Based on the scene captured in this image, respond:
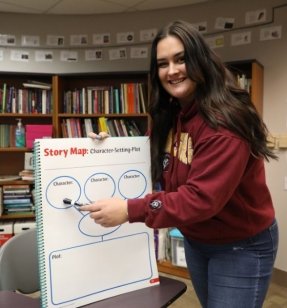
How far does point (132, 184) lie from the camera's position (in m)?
1.27

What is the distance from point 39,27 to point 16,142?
4.14 feet

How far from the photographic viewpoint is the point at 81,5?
3504mm

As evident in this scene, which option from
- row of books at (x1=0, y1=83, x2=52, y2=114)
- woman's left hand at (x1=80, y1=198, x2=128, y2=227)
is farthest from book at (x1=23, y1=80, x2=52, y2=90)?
woman's left hand at (x1=80, y1=198, x2=128, y2=227)

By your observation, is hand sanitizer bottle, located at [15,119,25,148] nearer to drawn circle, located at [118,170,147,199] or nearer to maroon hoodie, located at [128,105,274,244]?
drawn circle, located at [118,170,147,199]

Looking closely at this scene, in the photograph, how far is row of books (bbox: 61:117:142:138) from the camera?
359cm

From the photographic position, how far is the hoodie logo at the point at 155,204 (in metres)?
0.99

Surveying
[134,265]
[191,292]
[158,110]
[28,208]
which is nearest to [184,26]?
[158,110]

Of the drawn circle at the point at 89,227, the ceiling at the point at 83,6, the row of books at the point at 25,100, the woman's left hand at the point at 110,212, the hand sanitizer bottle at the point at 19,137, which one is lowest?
the drawn circle at the point at 89,227

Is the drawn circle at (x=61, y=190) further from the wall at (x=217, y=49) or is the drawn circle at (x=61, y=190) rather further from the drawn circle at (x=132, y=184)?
the wall at (x=217, y=49)

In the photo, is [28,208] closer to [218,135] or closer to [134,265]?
[134,265]

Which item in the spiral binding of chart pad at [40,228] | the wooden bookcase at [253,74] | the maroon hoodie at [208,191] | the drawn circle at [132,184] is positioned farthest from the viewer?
the wooden bookcase at [253,74]

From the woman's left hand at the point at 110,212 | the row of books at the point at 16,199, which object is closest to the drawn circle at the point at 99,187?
the woman's left hand at the point at 110,212

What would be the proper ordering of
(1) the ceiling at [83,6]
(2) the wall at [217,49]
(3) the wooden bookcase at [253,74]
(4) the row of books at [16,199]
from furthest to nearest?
(4) the row of books at [16,199] → (1) the ceiling at [83,6] → (2) the wall at [217,49] → (3) the wooden bookcase at [253,74]

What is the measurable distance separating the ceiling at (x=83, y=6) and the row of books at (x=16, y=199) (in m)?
1.75
